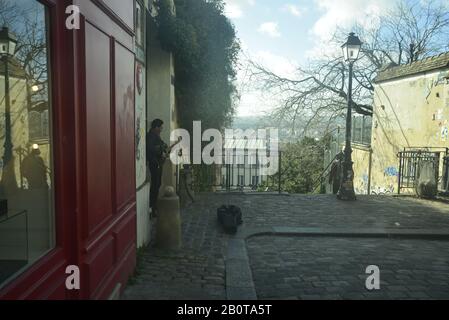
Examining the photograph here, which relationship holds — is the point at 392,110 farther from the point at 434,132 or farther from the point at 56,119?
the point at 56,119

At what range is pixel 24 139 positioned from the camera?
2.78 metres

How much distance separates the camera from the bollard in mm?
6025

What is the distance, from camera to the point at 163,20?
9484 mm

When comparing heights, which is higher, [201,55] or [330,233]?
[201,55]

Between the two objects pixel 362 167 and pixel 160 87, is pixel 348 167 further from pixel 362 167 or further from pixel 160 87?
pixel 362 167

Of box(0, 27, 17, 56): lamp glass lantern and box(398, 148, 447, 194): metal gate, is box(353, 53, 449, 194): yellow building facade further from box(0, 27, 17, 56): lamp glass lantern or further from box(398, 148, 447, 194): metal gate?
box(0, 27, 17, 56): lamp glass lantern

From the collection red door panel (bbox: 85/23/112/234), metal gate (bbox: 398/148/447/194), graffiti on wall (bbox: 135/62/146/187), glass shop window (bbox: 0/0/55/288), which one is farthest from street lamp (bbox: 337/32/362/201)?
glass shop window (bbox: 0/0/55/288)

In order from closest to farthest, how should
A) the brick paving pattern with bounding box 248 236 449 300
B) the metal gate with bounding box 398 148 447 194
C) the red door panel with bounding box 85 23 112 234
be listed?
the red door panel with bounding box 85 23 112 234 → the brick paving pattern with bounding box 248 236 449 300 → the metal gate with bounding box 398 148 447 194

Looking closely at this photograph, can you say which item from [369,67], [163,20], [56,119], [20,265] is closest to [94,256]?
[20,265]

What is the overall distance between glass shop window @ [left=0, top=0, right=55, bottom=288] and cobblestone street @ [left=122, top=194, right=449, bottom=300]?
5.85 feet

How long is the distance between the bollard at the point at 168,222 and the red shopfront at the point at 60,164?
6.94 ft

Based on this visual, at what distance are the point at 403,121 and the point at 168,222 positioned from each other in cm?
1263

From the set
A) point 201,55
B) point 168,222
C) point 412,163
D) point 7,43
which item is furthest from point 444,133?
point 7,43

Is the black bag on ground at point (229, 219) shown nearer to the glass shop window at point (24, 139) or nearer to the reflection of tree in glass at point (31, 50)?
the glass shop window at point (24, 139)
